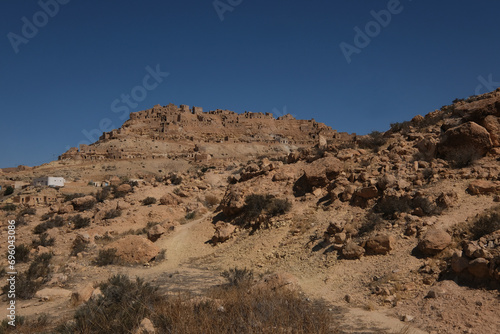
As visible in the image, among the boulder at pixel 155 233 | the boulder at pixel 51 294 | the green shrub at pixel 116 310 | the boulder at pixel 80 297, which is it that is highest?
the boulder at pixel 155 233

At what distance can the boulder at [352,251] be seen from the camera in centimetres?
657

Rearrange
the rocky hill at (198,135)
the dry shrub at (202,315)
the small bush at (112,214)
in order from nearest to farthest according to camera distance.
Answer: the dry shrub at (202,315), the small bush at (112,214), the rocky hill at (198,135)

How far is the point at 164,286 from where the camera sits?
22.4ft

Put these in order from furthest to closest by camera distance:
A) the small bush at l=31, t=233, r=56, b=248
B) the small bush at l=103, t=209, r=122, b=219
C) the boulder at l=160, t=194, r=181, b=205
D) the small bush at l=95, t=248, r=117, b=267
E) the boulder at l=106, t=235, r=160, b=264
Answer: the boulder at l=160, t=194, r=181, b=205 → the small bush at l=103, t=209, r=122, b=219 → the small bush at l=31, t=233, r=56, b=248 → the boulder at l=106, t=235, r=160, b=264 → the small bush at l=95, t=248, r=117, b=267

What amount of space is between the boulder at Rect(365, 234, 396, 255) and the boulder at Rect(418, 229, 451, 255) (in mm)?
608

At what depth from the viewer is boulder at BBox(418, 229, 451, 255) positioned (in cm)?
567

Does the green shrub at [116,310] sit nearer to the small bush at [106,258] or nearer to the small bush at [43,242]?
the small bush at [106,258]

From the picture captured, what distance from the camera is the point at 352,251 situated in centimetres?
661

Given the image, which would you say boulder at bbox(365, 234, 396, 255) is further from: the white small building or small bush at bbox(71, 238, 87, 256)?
the white small building

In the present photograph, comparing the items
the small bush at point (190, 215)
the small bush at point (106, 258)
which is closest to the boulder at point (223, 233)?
the small bush at point (106, 258)

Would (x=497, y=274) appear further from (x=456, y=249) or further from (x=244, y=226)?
(x=244, y=226)

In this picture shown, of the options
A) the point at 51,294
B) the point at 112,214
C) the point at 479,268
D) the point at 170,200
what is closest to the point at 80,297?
the point at 51,294

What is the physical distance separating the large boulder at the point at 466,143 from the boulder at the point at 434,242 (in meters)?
3.65

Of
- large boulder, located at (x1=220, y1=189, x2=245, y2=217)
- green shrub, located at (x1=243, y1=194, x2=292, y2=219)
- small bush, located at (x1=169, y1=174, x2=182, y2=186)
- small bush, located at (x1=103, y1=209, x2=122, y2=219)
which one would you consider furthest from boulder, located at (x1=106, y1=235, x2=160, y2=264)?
small bush, located at (x1=169, y1=174, x2=182, y2=186)
